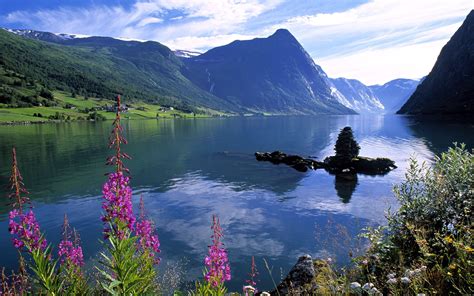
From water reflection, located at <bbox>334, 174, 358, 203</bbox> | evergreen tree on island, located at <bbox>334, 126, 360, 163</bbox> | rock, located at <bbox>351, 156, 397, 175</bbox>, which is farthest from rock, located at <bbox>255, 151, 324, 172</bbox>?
water reflection, located at <bbox>334, 174, 358, 203</bbox>

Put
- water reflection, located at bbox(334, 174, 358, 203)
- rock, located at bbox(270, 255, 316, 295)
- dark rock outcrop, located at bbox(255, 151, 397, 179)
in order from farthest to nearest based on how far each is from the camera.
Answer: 1. dark rock outcrop, located at bbox(255, 151, 397, 179)
2. water reflection, located at bbox(334, 174, 358, 203)
3. rock, located at bbox(270, 255, 316, 295)

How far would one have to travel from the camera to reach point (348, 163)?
58812 mm

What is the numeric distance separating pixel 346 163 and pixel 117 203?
58.2 meters

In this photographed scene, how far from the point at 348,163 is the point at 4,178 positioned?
58.2 m

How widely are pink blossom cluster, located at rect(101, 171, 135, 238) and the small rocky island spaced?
50696 mm

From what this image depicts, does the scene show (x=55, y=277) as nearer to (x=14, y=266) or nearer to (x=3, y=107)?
(x=14, y=266)

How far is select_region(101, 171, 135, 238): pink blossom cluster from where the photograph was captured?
5.45 m

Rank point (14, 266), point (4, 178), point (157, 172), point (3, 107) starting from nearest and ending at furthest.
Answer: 1. point (14, 266)
2. point (4, 178)
3. point (157, 172)
4. point (3, 107)

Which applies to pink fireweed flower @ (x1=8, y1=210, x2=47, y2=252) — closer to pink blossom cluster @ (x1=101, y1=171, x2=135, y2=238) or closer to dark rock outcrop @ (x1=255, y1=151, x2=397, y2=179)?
pink blossom cluster @ (x1=101, y1=171, x2=135, y2=238)

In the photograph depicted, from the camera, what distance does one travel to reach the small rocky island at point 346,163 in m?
56.0

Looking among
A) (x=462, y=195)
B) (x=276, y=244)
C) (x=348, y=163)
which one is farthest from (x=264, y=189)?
(x=462, y=195)

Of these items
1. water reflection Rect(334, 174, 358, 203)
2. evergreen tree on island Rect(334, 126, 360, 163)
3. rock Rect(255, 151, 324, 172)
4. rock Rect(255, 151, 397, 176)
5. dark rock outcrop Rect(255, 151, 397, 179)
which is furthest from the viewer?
evergreen tree on island Rect(334, 126, 360, 163)

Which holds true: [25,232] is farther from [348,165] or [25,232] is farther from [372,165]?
[372,165]

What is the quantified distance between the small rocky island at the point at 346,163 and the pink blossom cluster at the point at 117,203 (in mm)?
50696
